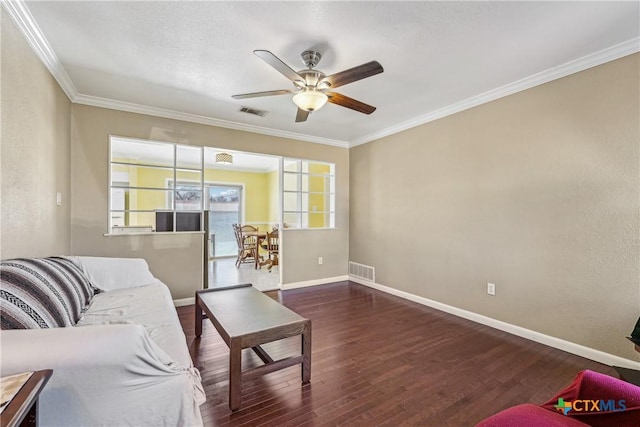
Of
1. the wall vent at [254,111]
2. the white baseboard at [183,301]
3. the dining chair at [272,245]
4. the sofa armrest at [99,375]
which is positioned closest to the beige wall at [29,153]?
the sofa armrest at [99,375]

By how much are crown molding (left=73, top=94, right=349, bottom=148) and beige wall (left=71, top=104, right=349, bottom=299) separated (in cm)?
6

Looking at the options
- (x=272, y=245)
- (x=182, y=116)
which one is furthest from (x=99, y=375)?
(x=272, y=245)

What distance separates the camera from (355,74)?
1.99 m

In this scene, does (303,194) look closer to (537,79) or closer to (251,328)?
(251,328)

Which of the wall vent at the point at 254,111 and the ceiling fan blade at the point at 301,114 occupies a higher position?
the wall vent at the point at 254,111

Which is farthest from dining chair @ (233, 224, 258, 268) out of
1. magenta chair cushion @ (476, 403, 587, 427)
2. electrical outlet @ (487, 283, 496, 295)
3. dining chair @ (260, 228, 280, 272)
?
magenta chair cushion @ (476, 403, 587, 427)

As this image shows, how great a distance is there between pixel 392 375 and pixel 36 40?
11.7ft

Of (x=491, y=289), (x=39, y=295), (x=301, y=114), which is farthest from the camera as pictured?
(x=491, y=289)

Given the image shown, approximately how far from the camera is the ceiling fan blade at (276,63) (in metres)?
1.73

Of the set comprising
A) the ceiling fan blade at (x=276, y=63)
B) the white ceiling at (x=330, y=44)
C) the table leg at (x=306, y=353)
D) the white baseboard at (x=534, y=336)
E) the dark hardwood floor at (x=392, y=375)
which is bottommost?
the dark hardwood floor at (x=392, y=375)

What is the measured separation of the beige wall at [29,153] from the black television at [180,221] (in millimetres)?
978

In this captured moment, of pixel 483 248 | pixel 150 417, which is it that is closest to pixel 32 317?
pixel 150 417

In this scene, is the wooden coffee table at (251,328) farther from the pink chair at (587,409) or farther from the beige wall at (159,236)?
the beige wall at (159,236)

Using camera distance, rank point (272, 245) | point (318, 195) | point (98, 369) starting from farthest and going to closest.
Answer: point (272, 245) → point (318, 195) → point (98, 369)
